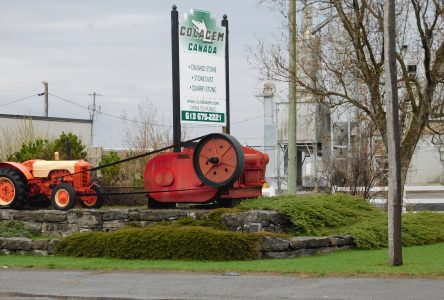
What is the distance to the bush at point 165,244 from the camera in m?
17.4

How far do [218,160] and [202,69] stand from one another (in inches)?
109

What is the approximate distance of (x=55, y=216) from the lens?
69.3 ft

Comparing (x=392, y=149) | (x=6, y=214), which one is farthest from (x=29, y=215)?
(x=392, y=149)

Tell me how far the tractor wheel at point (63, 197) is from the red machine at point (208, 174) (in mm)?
1838

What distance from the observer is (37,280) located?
1502cm

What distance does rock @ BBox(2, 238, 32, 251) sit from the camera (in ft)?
62.8

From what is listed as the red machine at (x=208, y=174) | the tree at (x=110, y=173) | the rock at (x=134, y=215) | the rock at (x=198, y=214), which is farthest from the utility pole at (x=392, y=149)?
the tree at (x=110, y=173)

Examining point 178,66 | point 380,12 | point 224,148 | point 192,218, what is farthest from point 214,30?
point 380,12

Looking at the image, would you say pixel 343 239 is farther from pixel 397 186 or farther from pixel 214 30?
Result: pixel 214 30

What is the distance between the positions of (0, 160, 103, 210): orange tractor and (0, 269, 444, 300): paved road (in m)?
6.03

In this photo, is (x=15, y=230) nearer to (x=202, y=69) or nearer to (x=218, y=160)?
(x=218, y=160)

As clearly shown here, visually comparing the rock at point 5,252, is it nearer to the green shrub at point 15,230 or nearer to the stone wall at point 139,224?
the stone wall at point 139,224

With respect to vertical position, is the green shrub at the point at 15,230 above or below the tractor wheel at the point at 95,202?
below

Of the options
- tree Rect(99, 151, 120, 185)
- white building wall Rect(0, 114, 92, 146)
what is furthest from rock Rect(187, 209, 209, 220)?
white building wall Rect(0, 114, 92, 146)
